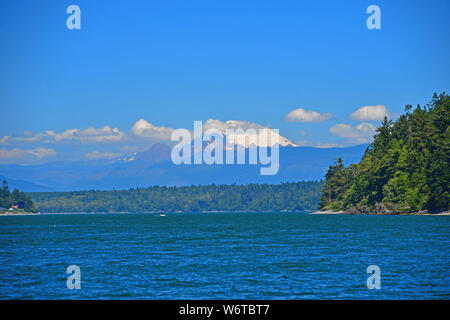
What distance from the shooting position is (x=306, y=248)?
3477 inches

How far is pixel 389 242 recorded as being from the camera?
94.6 metres

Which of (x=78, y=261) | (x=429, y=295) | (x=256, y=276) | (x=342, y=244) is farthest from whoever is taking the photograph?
(x=342, y=244)

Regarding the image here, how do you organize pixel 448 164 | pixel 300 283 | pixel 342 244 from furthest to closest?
1. pixel 448 164
2. pixel 342 244
3. pixel 300 283

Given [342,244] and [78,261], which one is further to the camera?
[342,244]

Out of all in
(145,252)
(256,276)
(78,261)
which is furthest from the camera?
(145,252)

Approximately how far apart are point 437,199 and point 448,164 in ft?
39.2

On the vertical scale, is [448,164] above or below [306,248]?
above
